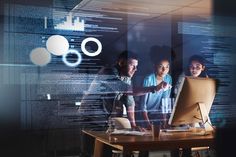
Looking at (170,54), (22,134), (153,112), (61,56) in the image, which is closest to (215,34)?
(170,54)

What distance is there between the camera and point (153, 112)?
212cm

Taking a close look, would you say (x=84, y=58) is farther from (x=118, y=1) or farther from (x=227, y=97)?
(x=227, y=97)

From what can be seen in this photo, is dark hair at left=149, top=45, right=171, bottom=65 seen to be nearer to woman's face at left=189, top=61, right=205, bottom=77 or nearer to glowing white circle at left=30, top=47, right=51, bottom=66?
woman's face at left=189, top=61, right=205, bottom=77

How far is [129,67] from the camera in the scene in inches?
82.7

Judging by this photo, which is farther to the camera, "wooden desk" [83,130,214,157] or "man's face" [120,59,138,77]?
"man's face" [120,59,138,77]

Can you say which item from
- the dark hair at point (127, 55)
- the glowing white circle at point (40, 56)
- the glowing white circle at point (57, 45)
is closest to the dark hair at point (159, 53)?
the dark hair at point (127, 55)

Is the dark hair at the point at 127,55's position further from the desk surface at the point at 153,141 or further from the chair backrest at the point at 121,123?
the desk surface at the point at 153,141

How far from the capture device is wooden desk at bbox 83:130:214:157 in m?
1.60

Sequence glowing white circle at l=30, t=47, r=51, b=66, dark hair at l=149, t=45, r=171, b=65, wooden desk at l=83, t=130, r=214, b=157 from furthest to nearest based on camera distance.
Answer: dark hair at l=149, t=45, r=171, b=65, glowing white circle at l=30, t=47, r=51, b=66, wooden desk at l=83, t=130, r=214, b=157

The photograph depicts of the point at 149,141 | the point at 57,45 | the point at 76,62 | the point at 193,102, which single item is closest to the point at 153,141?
the point at 149,141

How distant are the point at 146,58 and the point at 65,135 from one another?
771 millimetres

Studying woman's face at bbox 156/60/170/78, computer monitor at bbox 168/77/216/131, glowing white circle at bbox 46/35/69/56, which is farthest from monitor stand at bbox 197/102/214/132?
glowing white circle at bbox 46/35/69/56

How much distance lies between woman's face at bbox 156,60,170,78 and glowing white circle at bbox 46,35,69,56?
27.9 inches

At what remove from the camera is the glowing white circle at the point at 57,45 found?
1.75 m
